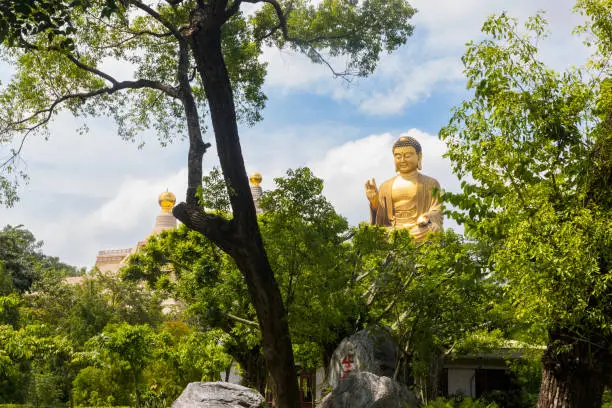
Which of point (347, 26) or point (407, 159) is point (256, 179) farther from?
point (347, 26)

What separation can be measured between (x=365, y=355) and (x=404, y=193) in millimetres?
14868

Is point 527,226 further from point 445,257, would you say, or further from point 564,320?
point 445,257

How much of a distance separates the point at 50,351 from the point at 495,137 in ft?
35.1

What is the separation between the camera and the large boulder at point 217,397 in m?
12.8

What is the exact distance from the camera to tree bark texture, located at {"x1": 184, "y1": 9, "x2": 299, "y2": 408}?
733 cm

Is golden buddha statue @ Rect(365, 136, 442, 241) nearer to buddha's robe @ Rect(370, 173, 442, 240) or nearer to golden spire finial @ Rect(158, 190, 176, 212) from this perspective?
buddha's robe @ Rect(370, 173, 442, 240)

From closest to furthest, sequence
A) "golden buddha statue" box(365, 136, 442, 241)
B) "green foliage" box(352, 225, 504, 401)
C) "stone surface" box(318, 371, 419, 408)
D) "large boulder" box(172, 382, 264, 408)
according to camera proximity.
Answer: "stone surface" box(318, 371, 419, 408)
"green foliage" box(352, 225, 504, 401)
"large boulder" box(172, 382, 264, 408)
"golden buddha statue" box(365, 136, 442, 241)

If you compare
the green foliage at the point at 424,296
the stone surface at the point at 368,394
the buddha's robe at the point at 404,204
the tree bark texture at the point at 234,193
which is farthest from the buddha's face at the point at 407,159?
the tree bark texture at the point at 234,193

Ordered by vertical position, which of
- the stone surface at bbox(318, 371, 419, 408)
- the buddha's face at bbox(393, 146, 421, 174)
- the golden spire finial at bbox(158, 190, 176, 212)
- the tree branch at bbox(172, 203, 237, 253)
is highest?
the golden spire finial at bbox(158, 190, 176, 212)

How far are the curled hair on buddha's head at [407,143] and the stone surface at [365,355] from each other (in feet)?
49.8

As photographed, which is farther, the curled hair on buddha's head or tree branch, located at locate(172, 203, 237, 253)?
the curled hair on buddha's head

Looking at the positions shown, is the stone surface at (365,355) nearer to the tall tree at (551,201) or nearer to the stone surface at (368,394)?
the stone surface at (368,394)

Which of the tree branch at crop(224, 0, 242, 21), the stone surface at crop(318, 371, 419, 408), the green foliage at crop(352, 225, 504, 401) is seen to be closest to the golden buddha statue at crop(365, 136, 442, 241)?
the green foliage at crop(352, 225, 504, 401)

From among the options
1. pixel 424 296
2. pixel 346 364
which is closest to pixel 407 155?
pixel 346 364
